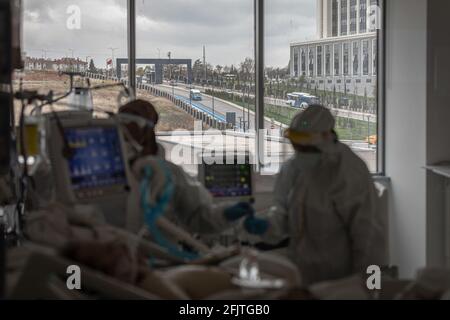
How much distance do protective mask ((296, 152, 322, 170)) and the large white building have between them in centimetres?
253

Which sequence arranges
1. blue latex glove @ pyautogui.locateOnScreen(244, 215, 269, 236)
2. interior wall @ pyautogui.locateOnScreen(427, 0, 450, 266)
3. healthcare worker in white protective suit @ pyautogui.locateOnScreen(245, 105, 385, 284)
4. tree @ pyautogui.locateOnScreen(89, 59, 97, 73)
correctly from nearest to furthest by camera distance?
1. blue latex glove @ pyautogui.locateOnScreen(244, 215, 269, 236)
2. healthcare worker in white protective suit @ pyautogui.locateOnScreen(245, 105, 385, 284)
3. interior wall @ pyautogui.locateOnScreen(427, 0, 450, 266)
4. tree @ pyautogui.locateOnScreen(89, 59, 97, 73)

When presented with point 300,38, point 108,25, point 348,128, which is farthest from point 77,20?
point 348,128

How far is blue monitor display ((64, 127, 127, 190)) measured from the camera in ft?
5.42

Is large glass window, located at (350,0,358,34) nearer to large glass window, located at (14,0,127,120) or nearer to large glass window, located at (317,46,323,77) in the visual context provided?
large glass window, located at (317,46,323,77)

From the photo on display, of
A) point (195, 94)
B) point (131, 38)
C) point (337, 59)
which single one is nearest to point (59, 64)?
point (131, 38)

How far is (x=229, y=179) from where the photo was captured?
3.07 metres

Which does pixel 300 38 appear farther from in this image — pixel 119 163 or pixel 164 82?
pixel 119 163

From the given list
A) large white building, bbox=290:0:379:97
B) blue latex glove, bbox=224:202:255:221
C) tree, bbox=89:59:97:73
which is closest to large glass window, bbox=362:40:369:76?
large white building, bbox=290:0:379:97

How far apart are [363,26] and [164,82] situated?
1.42 metres

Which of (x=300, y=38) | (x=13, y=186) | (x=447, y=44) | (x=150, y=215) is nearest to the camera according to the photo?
(x=150, y=215)

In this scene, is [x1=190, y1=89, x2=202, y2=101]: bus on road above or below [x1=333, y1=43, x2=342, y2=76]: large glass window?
below

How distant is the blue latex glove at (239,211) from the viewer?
2.09 m

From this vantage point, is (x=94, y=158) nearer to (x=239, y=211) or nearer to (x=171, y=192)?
(x=171, y=192)

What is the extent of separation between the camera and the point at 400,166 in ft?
14.8
